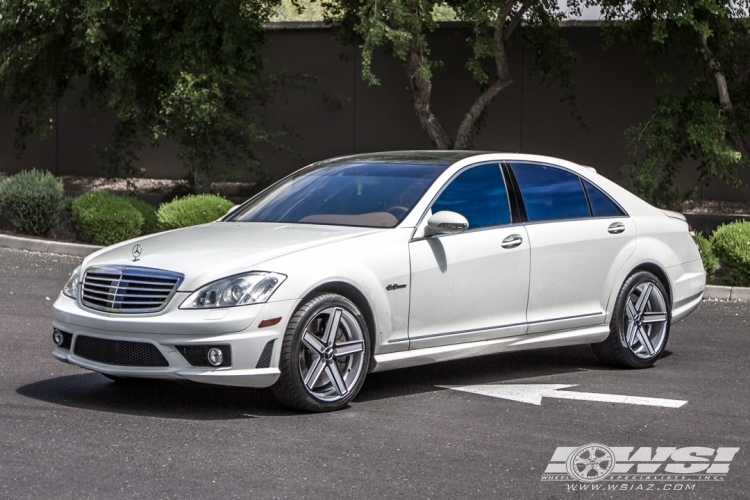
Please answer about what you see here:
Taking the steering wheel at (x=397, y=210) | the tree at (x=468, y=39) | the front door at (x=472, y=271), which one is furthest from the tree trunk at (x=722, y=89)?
the steering wheel at (x=397, y=210)

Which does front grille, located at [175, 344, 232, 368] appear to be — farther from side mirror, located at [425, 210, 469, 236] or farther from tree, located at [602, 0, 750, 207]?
tree, located at [602, 0, 750, 207]

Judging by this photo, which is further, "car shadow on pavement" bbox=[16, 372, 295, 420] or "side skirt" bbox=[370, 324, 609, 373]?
"side skirt" bbox=[370, 324, 609, 373]

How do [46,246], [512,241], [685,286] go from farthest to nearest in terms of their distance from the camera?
[46,246] < [685,286] < [512,241]

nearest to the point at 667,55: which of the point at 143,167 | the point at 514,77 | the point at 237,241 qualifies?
the point at 514,77

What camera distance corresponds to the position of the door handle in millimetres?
7949

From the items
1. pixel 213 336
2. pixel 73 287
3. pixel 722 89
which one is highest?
pixel 722 89

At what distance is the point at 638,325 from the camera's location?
29.2 feet

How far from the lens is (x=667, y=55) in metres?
18.8

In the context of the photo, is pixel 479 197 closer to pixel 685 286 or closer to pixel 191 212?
pixel 685 286

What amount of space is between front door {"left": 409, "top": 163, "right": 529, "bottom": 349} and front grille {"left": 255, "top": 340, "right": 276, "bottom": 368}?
1.11 meters

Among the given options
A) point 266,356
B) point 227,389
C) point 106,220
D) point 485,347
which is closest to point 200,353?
point 266,356

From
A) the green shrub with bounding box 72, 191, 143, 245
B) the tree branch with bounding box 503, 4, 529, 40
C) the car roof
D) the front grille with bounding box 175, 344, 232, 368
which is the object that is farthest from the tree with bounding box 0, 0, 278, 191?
the front grille with bounding box 175, 344, 232, 368

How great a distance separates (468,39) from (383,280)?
33.3 feet

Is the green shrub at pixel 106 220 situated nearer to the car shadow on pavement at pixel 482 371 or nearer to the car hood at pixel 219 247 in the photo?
the car shadow on pavement at pixel 482 371
